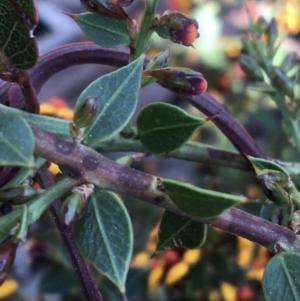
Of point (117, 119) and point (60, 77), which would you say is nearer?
point (117, 119)

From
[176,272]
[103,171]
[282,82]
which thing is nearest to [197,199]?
[103,171]

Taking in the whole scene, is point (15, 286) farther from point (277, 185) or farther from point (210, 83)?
point (210, 83)

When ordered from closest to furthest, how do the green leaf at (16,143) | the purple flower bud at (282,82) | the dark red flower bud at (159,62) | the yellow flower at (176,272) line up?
the green leaf at (16,143), the dark red flower bud at (159,62), the purple flower bud at (282,82), the yellow flower at (176,272)

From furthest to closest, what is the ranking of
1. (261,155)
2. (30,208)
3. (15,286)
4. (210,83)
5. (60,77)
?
1. (60,77)
2. (210,83)
3. (15,286)
4. (261,155)
5. (30,208)

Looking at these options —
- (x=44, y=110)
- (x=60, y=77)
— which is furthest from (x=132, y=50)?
(x=60, y=77)

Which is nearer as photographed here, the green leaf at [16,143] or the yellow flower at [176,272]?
the green leaf at [16,143]

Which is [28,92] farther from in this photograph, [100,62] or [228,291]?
[228,291]

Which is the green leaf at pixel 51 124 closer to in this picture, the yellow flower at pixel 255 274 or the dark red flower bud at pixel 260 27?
the dark red flower bud at pixel 260 27

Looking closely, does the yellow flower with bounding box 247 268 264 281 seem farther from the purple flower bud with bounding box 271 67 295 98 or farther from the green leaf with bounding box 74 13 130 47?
the green leaf with bounding box 74 13 130 47

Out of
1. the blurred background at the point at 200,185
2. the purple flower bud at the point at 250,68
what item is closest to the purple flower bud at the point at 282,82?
the purple flower bud at the point at 250,68
